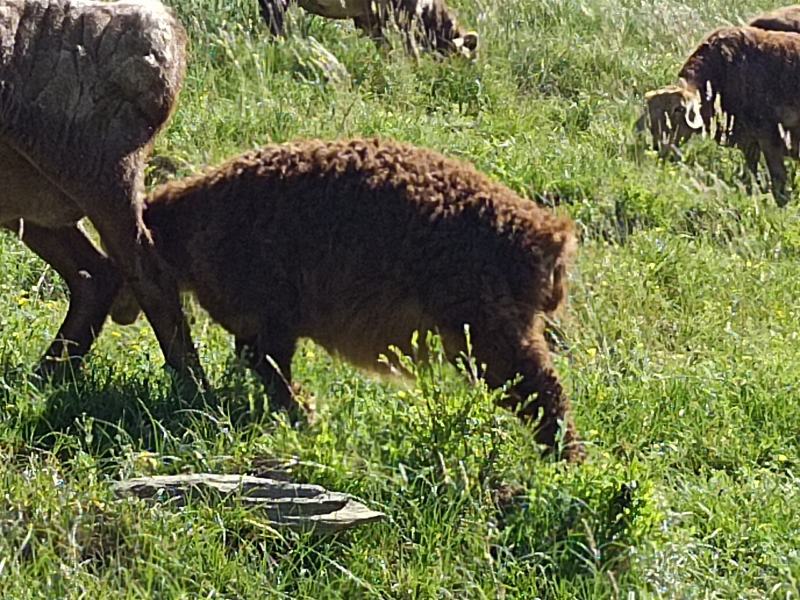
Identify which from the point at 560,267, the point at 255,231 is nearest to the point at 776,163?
the point at 560,267

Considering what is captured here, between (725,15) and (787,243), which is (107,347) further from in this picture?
(725,15)

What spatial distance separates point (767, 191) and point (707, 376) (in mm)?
3941

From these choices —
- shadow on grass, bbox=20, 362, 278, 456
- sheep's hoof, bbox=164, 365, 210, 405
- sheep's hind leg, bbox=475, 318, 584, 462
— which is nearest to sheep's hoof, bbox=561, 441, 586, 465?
sheep's hind leg, bbox=475, 318, 584, 462

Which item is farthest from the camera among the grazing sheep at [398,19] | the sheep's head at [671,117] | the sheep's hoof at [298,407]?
the grazing sheep at [398,19]

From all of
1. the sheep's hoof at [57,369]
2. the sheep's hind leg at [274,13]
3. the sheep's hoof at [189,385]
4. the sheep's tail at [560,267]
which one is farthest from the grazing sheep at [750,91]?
the sheep's hoof at [57,369]

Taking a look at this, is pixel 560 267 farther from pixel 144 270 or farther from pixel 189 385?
pixel 144 270

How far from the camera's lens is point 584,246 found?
806cm

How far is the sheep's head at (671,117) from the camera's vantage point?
9758 mm

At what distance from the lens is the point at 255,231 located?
5.57m

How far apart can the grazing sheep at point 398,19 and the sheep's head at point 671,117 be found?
163cm

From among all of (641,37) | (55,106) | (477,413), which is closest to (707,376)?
(477,413)

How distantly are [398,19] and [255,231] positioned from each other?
20.2ft

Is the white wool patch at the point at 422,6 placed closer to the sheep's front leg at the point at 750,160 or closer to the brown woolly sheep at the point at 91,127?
the sheep's front leg at the point at 750,160

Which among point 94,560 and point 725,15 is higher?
point 94,560
